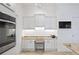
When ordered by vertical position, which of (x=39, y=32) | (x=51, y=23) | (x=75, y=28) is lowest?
(x=39, y=32)

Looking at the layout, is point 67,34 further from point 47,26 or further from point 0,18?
point 0,18

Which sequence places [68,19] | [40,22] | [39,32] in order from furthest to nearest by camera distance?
[39,32] → [40,22] → [68,19]

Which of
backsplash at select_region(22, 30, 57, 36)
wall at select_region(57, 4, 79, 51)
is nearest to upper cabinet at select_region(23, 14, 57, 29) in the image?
backsplash at select_region(22, 30, 57, 36)

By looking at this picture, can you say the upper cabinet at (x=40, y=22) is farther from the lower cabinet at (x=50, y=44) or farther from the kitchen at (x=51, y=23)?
the lower cabinet at (x=50, y=44)

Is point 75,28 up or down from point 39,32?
up

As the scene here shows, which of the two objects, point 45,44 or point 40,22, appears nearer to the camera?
point 45,44

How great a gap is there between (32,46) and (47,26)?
1132mm

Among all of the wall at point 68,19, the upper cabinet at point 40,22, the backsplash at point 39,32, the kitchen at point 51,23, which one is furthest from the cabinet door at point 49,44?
the upper cabinet at point 40,22

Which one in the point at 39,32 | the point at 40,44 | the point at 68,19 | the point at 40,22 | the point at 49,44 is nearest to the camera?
the point at 40,44

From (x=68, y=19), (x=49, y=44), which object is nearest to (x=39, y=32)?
(x=49, y=44)

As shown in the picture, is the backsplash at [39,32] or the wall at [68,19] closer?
the wall at [68,19]

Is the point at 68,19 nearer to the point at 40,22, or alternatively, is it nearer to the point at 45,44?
the point at 40,22

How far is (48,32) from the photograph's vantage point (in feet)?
17.7
